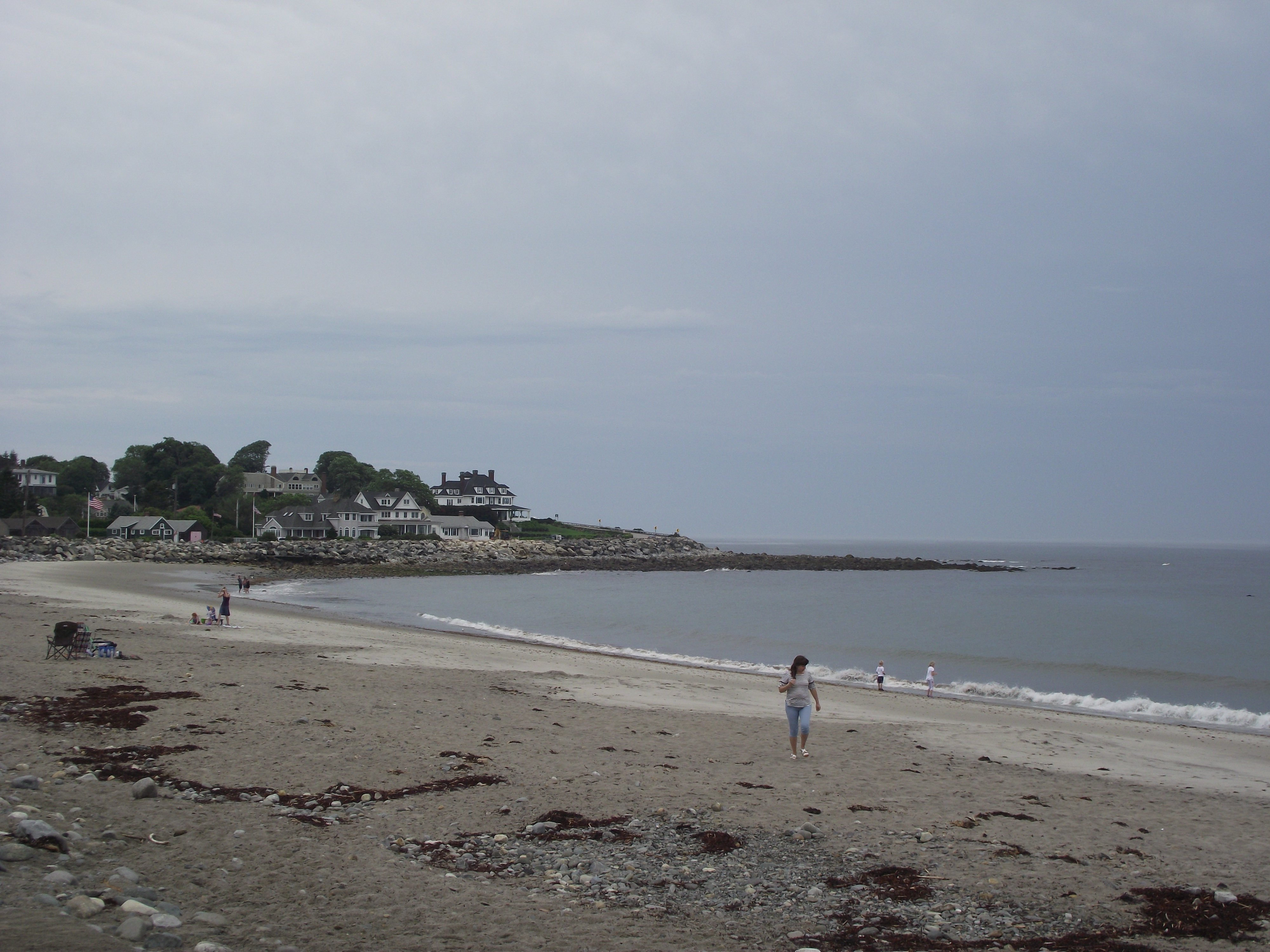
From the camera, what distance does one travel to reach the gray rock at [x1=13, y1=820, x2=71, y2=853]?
624 cm

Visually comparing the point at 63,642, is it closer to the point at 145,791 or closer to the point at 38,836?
the point at 145,791

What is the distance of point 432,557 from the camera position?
85.2 metres

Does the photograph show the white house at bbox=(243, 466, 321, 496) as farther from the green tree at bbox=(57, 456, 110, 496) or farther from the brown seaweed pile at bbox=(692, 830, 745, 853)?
the brown seaweed pile at bbox=(692, 830, 745, 853)

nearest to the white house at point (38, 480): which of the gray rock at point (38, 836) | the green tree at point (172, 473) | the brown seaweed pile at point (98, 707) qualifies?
the green tree at point (172, 473)

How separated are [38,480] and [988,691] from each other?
12777 cm

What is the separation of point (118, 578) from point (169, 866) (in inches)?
1951

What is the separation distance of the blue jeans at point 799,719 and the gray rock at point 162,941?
878cm

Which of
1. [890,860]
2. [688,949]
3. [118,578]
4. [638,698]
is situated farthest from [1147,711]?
[118,578]

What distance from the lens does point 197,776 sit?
8.99 meters

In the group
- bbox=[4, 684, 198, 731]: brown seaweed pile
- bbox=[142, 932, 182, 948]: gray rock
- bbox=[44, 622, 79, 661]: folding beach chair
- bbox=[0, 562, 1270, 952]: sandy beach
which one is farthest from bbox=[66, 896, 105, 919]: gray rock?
bbox=[44, 622, 79, 661]: folding beach chair

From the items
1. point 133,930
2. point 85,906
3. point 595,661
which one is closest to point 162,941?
point 133,930

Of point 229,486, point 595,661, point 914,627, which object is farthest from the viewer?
point 229,486

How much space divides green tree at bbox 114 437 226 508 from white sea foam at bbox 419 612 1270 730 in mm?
96059

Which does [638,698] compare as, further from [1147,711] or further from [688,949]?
[1147,711]
